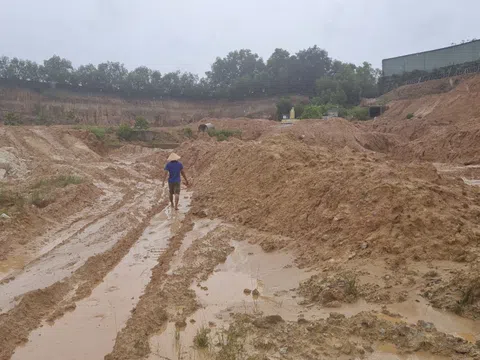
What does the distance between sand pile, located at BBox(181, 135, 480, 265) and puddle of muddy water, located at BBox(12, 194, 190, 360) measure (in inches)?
94.0

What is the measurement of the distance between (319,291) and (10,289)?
4112 millimetres

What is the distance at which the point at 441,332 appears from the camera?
12.9 ft

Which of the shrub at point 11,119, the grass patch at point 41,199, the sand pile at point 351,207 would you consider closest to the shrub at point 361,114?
the sand pile at point 351,207

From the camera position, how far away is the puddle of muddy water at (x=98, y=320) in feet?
13.6

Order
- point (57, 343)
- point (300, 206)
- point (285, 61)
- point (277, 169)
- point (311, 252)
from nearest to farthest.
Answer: point (57, 343)
point (311, 252)
point (300, 206)
point (277, 169)
point (285, 61)

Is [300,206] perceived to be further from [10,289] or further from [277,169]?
[10,289]

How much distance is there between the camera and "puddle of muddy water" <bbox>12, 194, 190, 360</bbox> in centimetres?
416

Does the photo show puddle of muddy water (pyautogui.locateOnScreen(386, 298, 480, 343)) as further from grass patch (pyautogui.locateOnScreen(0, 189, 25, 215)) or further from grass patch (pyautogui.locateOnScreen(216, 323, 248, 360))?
grass patch (pyautogui.locateOnScreen(0, 189, 25, 215))

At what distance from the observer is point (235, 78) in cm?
6347

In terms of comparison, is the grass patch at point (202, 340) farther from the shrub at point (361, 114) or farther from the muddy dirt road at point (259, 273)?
the shrub at point (361, 114)

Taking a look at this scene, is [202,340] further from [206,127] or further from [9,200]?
[206,127]

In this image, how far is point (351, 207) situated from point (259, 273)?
1.82m

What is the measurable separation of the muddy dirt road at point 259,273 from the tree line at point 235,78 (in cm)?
4294

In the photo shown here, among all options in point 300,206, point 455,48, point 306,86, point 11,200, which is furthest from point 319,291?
point 306,86
